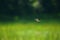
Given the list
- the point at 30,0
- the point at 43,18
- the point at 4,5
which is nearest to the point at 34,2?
the point at 30,0

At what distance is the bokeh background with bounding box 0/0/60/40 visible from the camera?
5.54ft

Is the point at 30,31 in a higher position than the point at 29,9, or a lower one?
lower

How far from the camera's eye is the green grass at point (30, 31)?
5.55ft

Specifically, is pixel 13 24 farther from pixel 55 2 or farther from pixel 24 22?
pixel 55 2

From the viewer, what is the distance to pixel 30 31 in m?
1.70

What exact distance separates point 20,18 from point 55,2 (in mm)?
341

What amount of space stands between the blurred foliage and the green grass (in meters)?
0.07

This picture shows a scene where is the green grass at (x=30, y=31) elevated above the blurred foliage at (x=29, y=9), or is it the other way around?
the blurred foliage at (x=29, y=9)

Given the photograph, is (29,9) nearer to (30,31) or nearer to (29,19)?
(29,19)

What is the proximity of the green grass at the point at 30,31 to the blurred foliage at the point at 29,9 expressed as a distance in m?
0.07

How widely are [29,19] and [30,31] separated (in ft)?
0.35

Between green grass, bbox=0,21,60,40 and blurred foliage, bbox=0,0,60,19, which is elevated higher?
blurred foliage, bbox=0,0,60,19

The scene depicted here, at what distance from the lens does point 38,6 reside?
169 centimetres

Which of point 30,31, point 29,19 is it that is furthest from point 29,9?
point 30,31
